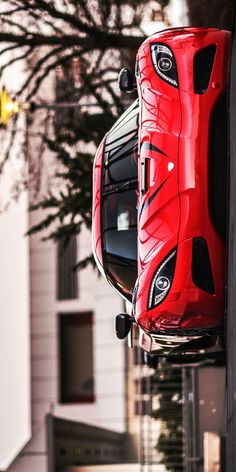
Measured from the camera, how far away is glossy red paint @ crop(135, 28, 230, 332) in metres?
10.8

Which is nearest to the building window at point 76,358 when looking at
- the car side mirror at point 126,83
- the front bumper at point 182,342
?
the front bumper at point 182,342

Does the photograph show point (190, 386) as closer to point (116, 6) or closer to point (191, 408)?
point (191, 408)

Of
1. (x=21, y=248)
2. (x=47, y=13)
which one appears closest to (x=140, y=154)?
(x=47, y=13)

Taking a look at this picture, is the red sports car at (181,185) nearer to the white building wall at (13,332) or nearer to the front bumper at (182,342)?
the front bumper at (182,342)

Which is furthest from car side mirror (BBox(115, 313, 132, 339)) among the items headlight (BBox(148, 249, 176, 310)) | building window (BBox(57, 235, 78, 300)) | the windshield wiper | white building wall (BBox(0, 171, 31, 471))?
building window (BBox(57, 235, 78, 300))

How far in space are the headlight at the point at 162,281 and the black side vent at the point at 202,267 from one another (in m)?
0.17

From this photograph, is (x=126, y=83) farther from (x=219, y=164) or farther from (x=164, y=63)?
(x=219, y=164)

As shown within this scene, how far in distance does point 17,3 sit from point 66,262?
65.6ft

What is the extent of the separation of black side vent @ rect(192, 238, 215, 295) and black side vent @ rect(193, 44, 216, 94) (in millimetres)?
1177

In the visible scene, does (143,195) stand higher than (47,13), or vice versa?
(47,13)

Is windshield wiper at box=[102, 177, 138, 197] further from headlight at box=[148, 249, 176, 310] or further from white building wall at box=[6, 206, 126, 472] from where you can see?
white building wall at box=[6, 206, 126, 472]

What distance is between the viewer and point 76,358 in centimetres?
3850

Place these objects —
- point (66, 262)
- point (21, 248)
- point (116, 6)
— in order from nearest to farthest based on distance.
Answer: point (116, 6) → point (21, 248) → point (66, 262)

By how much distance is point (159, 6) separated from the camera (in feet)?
70.8
